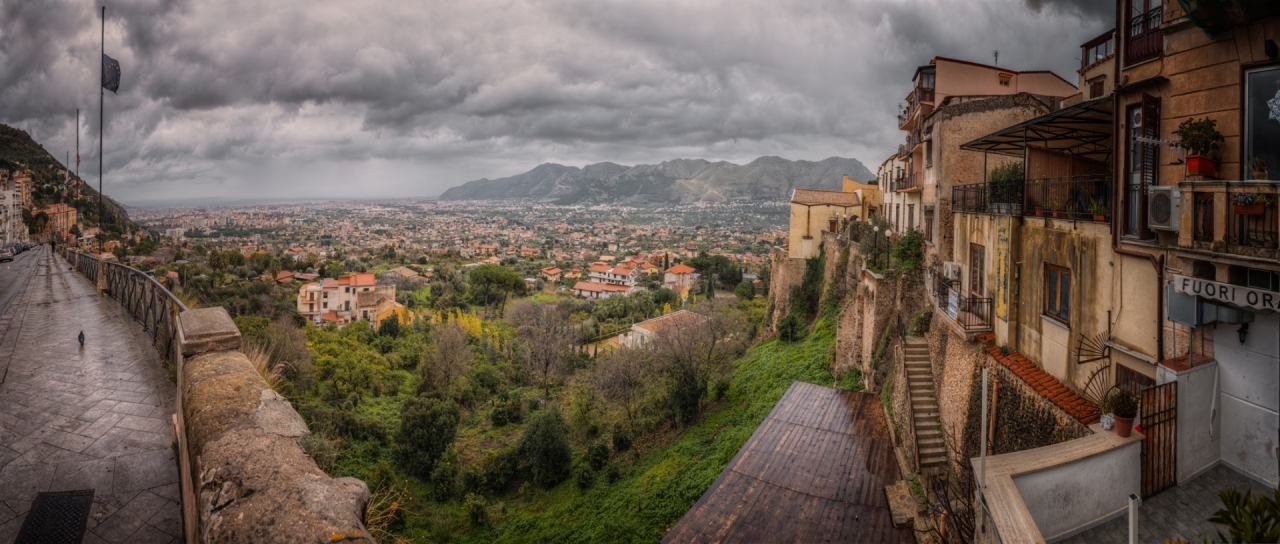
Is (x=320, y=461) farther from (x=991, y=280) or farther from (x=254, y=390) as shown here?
(x=991, y=280)

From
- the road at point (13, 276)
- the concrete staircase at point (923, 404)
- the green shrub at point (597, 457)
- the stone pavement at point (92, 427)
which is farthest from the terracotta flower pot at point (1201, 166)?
the green shrub at point (597, 457)

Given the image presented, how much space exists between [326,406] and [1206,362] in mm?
23737

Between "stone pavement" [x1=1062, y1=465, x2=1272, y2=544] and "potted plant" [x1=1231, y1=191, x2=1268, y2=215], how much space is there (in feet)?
6.26

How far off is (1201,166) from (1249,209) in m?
0.63

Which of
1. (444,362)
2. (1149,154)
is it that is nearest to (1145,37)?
(1149,154)

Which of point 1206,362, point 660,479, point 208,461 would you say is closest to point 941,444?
point 1206,362

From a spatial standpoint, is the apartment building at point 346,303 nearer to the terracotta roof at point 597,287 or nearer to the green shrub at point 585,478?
the terracotta roof at point 597,287

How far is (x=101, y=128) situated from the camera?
8.90m

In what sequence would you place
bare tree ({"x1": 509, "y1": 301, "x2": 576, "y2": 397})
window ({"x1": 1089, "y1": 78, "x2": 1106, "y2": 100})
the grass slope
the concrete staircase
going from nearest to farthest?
the concrete staircase, the grass slope, window ({"x1": 1089, "y1": 78, "x2": 1106, "y2": 100}), bare tree ({"x1": 509, "y1": 301, "x2": 576, "y2": 397})

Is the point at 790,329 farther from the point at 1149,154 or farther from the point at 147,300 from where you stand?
the point at 147,300

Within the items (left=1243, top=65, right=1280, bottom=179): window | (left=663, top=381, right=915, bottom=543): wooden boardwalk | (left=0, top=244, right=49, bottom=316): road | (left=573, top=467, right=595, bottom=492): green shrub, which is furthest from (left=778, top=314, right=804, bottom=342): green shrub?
(left=0, top=244, right=49, bottom=316): road

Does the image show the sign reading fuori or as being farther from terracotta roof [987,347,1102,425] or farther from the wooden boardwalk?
the wooden boardwalk

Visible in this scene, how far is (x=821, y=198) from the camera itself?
2553 centimetres

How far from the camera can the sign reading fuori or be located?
3656 mm
